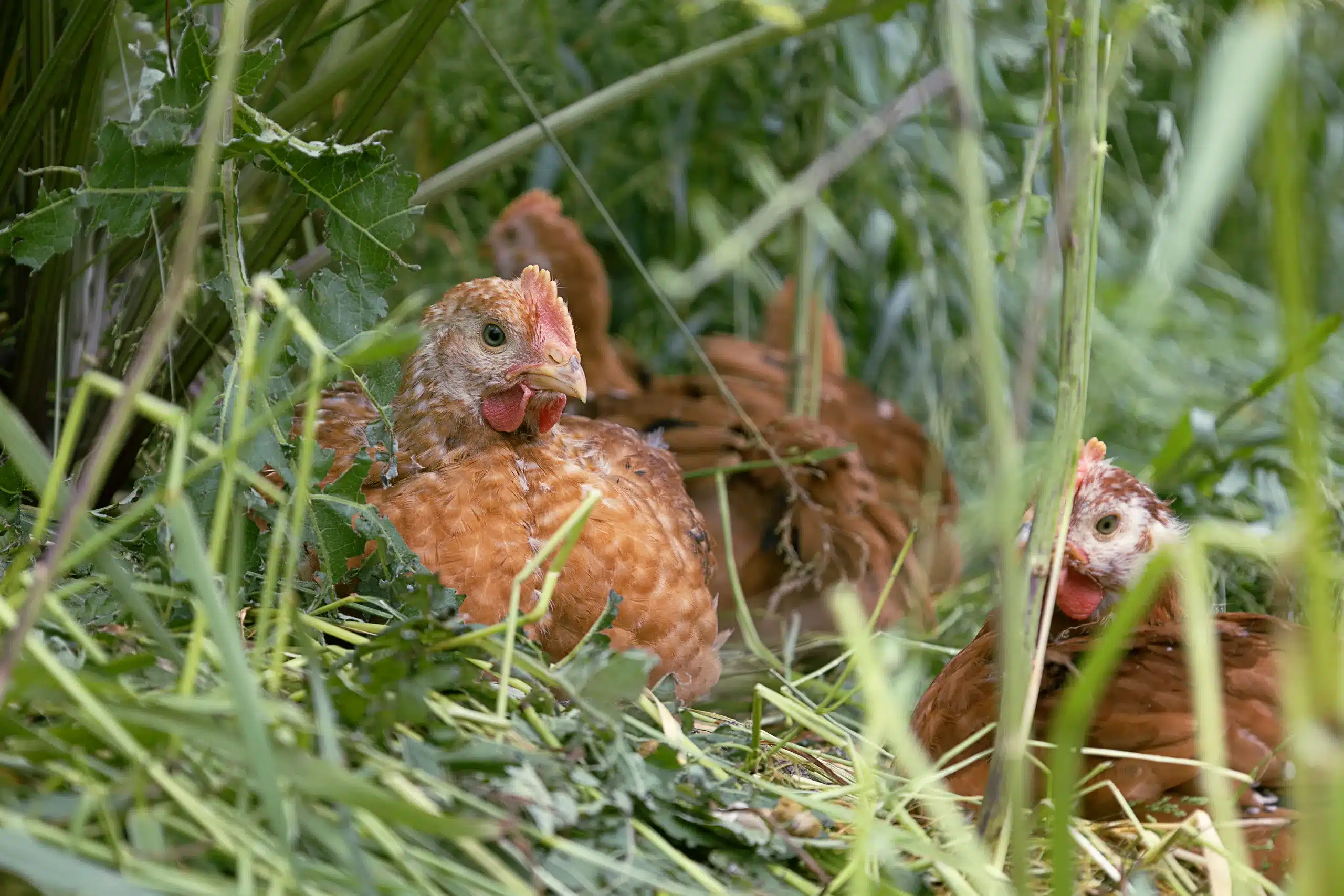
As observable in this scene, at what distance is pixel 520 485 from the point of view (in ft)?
Result: 4.35

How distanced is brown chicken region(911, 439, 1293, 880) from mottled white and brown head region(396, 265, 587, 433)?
1.76ft

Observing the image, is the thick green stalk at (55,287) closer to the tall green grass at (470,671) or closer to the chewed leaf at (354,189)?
the tall green grass at (470,671)

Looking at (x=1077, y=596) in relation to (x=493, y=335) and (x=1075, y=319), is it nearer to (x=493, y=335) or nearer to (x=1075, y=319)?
(x=1075, y=319)

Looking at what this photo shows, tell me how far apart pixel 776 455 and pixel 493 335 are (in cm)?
54

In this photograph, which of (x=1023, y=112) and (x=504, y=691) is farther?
(x=1023, y=112)

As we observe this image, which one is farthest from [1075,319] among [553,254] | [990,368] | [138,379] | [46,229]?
[553,254]

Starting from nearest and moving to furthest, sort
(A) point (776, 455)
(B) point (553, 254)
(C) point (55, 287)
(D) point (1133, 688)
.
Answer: (D) point (1133, 688) → (C) point (55, 287) → (A) point (776, 455) → (B) point (553, 254)

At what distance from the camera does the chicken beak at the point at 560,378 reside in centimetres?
133

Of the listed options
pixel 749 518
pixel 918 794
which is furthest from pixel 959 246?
pixel 918 794

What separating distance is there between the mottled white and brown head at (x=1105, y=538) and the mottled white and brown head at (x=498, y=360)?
57 cm

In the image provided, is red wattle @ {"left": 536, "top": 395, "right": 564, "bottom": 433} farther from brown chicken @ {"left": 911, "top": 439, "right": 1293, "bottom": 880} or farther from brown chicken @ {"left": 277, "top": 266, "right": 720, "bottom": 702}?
brown chicken @ {"left": 911, "top": 439, "right": 1293, "bottom": 880}

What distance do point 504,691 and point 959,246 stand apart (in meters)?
2.00

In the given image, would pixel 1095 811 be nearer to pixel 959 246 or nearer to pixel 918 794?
pixel 918 794

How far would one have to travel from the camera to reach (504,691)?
819 millimetres
